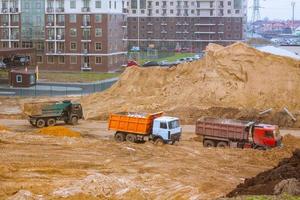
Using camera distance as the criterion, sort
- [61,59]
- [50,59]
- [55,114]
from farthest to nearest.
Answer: [50,59], [61,59], [55,114]

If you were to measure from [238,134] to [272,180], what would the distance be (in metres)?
12.5

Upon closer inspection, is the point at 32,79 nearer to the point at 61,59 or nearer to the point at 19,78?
the point at 19,78

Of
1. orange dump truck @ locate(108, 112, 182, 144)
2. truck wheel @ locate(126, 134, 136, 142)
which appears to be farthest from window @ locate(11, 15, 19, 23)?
truck wheel @ locate(126, 134, 136, 142)

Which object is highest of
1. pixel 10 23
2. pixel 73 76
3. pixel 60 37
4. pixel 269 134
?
pixel 10 23

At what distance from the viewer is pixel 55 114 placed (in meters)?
41.7

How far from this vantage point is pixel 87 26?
8131cm

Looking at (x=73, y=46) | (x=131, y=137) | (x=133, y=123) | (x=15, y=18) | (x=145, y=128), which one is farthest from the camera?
(x=15, y=18)

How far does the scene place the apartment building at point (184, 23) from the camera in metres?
137

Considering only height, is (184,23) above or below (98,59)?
above

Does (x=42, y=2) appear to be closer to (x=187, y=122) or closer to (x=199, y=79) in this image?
(x=199, y=79)

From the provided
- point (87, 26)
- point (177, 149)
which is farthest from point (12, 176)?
point (87, 26)

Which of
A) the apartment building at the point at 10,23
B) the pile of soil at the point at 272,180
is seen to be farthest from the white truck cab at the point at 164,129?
the apartment building at the point at 10,23

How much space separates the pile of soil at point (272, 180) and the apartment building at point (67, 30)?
60.4m

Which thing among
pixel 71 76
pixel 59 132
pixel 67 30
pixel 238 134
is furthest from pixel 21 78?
pixel 238 134
